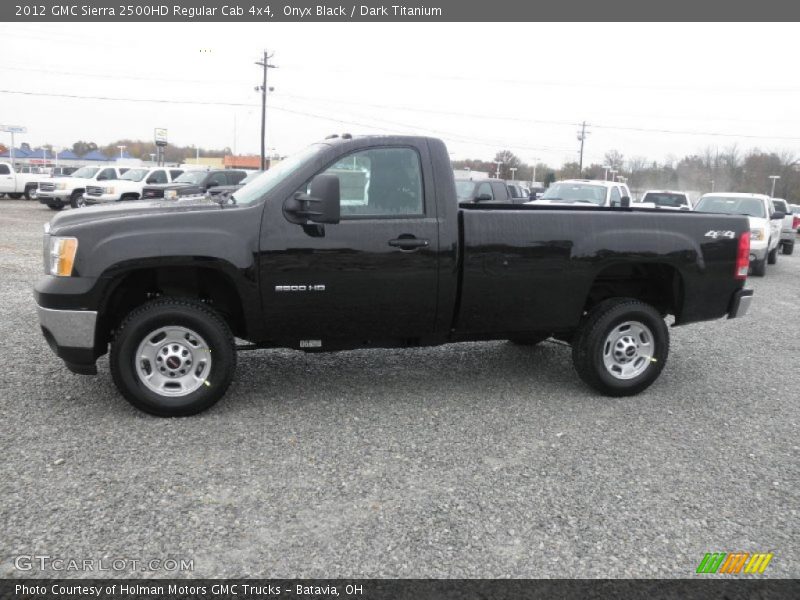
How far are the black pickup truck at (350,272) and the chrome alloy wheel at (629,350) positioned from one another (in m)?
0.01

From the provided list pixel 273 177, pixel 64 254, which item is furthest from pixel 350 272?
pixel 64 254

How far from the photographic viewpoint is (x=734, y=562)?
3119mm

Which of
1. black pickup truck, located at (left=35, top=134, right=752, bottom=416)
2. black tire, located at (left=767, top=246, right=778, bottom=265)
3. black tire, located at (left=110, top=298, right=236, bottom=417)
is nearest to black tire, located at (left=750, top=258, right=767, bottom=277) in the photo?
black tire, located at (left=767, top=246, right=778, bottom=265)

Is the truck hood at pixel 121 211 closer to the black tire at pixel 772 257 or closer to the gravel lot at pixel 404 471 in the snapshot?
the gravel lot at pixel 404 471

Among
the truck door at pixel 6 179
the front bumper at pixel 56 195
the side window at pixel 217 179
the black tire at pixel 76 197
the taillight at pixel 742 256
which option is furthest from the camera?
the truck door at pixel 6 179

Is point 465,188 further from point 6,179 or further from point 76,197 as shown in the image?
point 6,179

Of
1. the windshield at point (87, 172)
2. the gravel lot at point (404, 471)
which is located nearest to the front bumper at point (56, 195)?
the windshield at point (87, 172)

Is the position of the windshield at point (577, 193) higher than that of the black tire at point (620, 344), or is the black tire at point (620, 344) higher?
the windshield at point (577, 193)

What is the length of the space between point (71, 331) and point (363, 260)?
79.4 inches

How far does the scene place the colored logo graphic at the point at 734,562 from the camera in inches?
120

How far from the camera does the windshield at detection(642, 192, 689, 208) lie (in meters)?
22.4

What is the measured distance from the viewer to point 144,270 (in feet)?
15.2

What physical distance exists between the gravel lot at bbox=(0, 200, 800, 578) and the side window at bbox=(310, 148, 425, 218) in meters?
1.49

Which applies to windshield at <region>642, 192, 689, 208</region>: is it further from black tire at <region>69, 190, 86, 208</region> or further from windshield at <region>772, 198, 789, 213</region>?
black tire at <region>69, 190, 86, 208</region>
